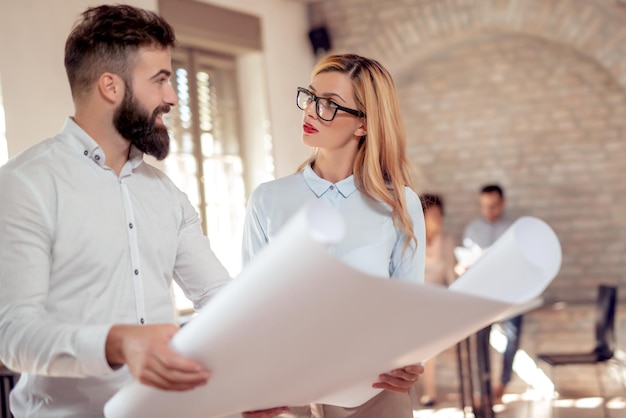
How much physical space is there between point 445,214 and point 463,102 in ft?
3.49

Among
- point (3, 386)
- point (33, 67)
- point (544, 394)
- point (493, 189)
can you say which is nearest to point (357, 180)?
point (3, 386)

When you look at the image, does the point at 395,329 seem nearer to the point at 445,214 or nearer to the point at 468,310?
the point at 468,310

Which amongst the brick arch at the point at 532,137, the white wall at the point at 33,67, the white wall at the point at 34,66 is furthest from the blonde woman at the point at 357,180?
the brick arch at the point at 532,137

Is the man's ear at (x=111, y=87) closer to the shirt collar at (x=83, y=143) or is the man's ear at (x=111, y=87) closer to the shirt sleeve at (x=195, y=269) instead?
the shirt collar at (x=83, y=143)

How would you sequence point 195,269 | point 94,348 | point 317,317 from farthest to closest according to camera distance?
point 195,269, point 94,348, point 317,317

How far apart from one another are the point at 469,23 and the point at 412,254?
16.8 ft

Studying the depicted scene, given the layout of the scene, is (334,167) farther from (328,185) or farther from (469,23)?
(469,23)

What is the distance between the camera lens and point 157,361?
3.12 feet

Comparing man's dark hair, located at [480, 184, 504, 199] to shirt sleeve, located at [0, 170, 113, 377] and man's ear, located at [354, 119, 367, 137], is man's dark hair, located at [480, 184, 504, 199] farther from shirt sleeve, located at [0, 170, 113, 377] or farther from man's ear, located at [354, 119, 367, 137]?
shirt sleeve, located at [0, 170, 113, 377]

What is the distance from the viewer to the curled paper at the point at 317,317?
80cm

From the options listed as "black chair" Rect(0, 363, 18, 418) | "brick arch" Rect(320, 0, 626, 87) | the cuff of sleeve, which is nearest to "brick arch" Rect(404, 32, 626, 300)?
"brick arch" Rect(320, 0, 626, 87)

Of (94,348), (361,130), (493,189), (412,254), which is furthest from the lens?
(493,189)

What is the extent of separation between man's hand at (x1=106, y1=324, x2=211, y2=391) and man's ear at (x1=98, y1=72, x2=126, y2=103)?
1.81 feet

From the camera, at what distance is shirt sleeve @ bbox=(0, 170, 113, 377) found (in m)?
1.09
